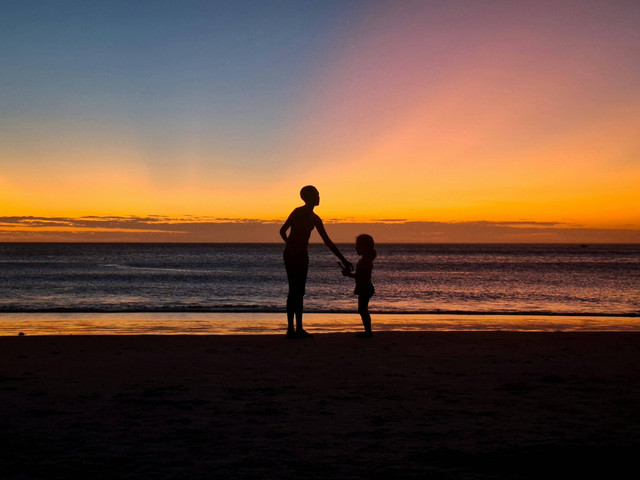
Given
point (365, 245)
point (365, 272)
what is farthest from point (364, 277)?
point (365, 245)

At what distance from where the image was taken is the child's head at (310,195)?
9.42 metres

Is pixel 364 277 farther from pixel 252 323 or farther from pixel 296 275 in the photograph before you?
pixel 252 323

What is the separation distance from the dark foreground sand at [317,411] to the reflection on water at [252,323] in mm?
3596

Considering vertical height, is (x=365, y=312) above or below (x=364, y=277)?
below

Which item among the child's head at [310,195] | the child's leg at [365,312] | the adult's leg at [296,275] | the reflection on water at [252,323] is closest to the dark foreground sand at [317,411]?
→ the adult's leg at [296,275]

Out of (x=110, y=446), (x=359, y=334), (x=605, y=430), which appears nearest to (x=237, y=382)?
(x=110, y=446)

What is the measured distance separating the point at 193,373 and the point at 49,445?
2681 millimetres

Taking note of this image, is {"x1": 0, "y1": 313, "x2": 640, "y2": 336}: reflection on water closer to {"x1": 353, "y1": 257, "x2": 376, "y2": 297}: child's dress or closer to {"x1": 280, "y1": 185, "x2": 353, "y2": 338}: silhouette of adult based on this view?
{"x1": 353, "y1": 257, "x2": 376, "y2": 297}: child's dress

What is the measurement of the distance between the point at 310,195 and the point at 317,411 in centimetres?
486

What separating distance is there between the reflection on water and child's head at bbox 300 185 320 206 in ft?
9.53

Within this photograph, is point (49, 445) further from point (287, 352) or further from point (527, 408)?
point (287, 352)

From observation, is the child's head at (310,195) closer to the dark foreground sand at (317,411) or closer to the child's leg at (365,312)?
the child's leg at (365,312)

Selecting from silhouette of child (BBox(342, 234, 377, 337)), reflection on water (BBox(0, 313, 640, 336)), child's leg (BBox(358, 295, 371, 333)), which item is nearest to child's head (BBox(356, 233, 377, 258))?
silhouette of child (BBox(342, 234, 377, 337))

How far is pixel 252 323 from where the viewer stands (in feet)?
44.5
